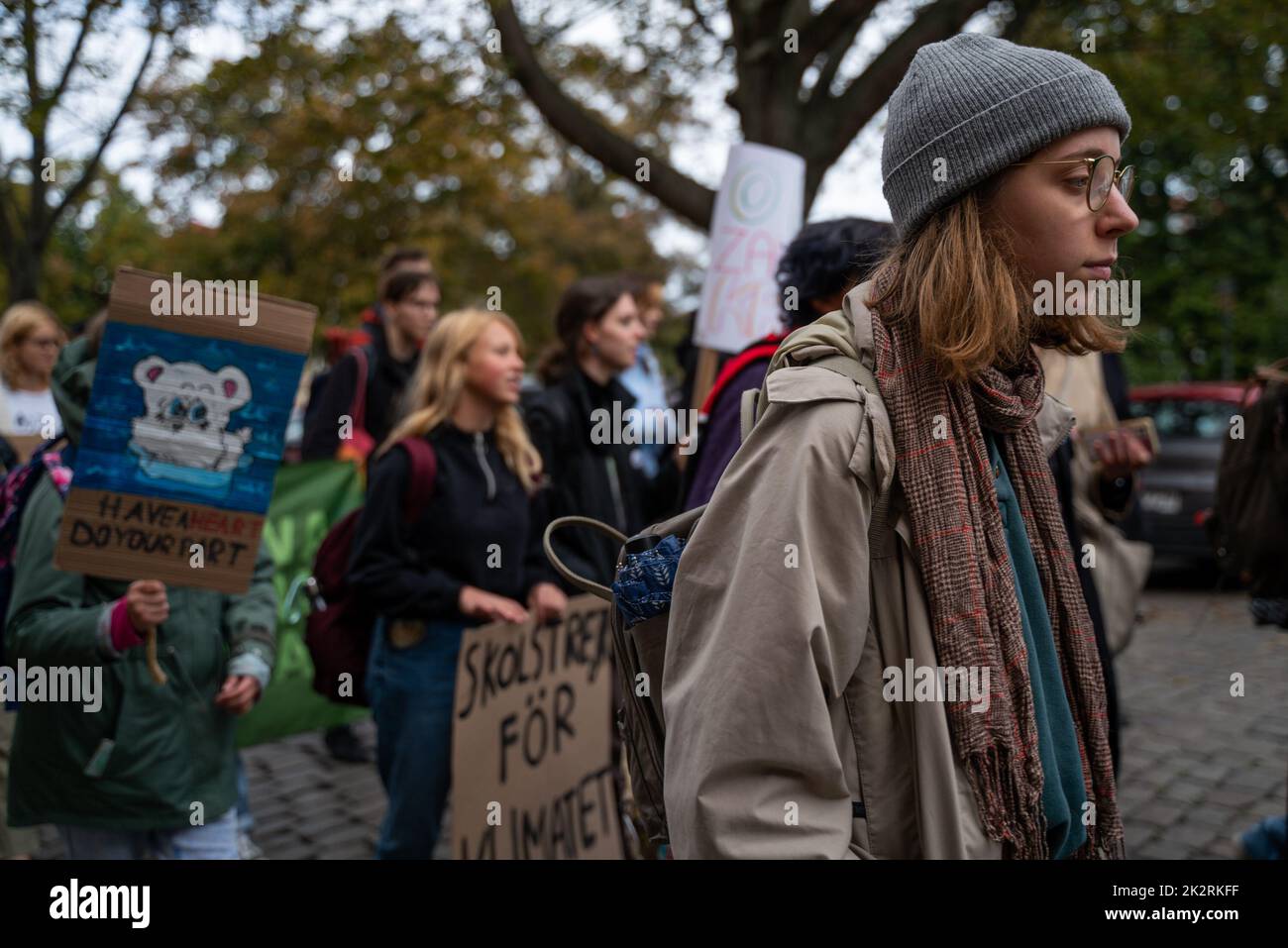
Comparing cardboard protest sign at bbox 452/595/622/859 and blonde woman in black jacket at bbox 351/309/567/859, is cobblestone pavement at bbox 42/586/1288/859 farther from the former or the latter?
blonde woman in black jacket at bbox 351/309/567/859

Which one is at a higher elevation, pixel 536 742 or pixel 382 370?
pixel 382 370

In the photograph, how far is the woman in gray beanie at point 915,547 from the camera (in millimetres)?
1462

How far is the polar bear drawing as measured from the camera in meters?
3.03

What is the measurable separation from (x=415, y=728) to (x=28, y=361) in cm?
302

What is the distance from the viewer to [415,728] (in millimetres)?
3650

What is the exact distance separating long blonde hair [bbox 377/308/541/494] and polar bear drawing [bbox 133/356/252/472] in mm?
772

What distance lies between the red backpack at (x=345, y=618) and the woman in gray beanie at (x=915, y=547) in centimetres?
224

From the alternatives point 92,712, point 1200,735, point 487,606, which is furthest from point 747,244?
point 1200,735

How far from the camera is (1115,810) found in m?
1.86

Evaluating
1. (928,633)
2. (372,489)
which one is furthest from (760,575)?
(372,489)

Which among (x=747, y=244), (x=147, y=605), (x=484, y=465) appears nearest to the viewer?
(x=147, y=605)

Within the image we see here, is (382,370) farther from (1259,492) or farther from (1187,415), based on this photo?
(1187,415)

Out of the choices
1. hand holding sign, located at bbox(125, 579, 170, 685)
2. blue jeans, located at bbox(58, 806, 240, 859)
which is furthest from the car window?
hand holding sign, located at bbox(125, 579, 170, 685)
